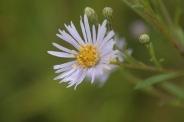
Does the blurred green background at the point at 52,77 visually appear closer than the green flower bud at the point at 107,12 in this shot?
No

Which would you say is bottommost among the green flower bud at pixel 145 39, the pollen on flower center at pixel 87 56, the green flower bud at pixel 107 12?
the green flower bud at pixel 145 39

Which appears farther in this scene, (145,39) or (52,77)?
(52,77)

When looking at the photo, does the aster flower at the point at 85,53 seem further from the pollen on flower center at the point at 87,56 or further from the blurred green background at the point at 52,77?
the blurred green background at the point at 52,77

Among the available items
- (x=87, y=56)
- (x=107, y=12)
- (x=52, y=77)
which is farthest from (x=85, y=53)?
(x=52, y=77)

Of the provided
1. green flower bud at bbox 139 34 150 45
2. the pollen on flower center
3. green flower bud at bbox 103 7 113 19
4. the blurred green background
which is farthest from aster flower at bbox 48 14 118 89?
the blurred green background

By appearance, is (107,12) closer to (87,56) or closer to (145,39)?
(145,39)

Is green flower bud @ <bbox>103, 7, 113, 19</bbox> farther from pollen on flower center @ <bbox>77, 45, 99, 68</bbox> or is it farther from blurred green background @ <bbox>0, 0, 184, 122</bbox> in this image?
blurred green background @ <bbox>0, 0, 184, 122</bbox>

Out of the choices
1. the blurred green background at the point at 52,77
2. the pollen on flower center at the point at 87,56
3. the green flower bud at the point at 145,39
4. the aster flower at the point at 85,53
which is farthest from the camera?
the blurred green background at the point at 52,77

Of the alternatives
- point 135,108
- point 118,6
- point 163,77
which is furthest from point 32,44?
point 163,77

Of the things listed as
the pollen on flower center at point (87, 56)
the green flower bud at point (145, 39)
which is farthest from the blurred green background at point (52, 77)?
the green flower bud at point (145, 39)
